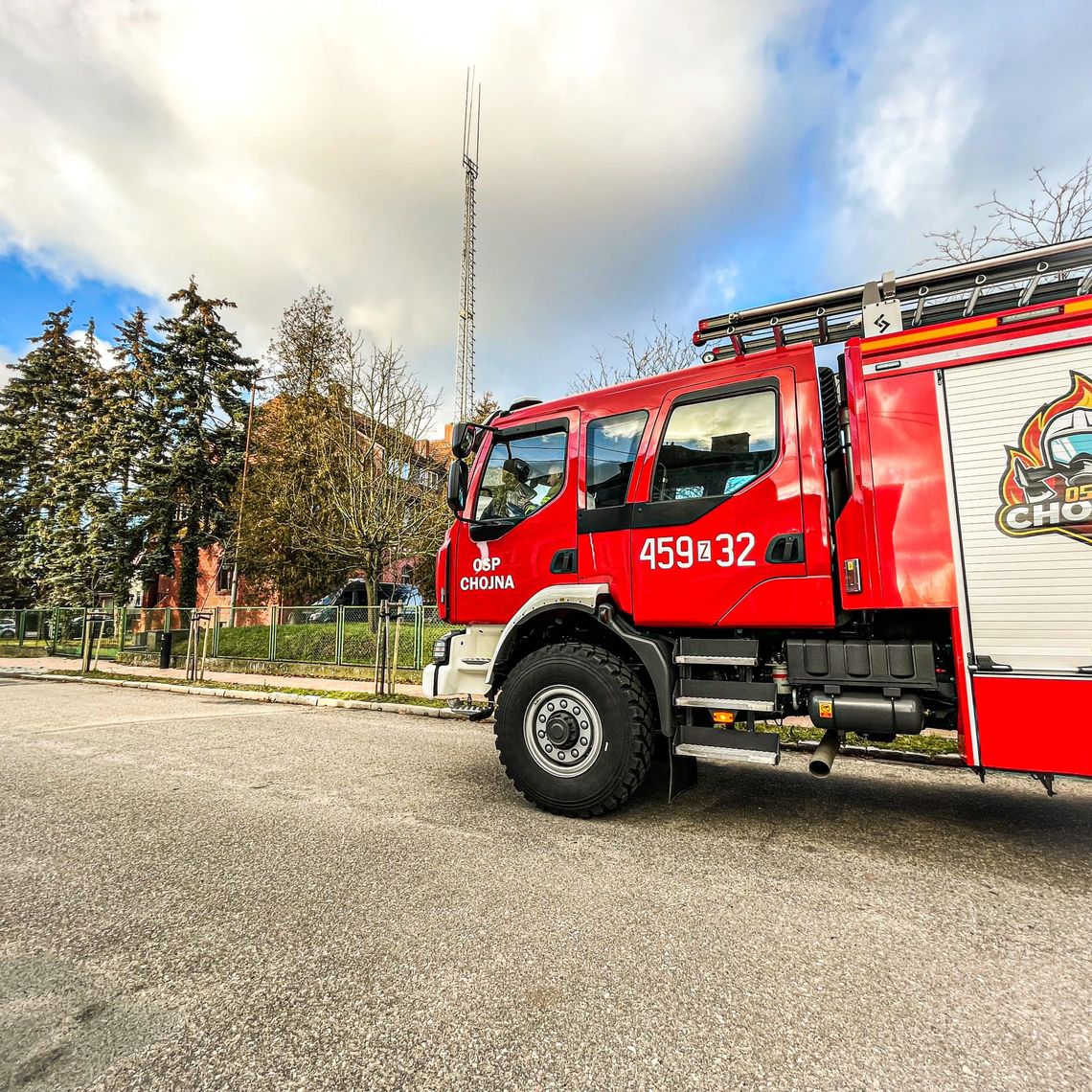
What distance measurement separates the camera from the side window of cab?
4766 millimetres

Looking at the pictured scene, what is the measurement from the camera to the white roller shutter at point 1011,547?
310 cm

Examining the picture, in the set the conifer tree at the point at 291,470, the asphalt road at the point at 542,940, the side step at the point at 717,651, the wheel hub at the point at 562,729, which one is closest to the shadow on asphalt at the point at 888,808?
the asphalt road at the point at 542,940

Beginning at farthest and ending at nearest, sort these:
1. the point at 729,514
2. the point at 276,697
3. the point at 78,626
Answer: the point at 78,626 → the point at 276,697 → the point at 729,514

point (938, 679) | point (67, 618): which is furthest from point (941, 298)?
point (67, 618)

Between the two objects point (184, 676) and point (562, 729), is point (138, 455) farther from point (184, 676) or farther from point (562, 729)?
point (562, 729)

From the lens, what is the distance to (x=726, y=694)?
12.8 ft

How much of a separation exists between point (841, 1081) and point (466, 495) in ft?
13.7

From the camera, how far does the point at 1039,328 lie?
3.27 metres

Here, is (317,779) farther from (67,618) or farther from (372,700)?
(67,618)

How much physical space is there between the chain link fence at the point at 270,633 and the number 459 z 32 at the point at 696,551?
7.45 m

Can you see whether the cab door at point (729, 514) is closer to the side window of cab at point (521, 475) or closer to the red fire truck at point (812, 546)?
the red fire truck at point (812, 546)

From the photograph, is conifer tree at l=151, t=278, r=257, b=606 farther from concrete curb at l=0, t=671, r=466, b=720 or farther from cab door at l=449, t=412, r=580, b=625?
cab door at l=449, t=412, r=580, b=625

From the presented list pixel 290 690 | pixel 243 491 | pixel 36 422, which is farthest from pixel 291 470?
pixel 36 422

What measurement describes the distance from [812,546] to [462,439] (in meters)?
2.82
